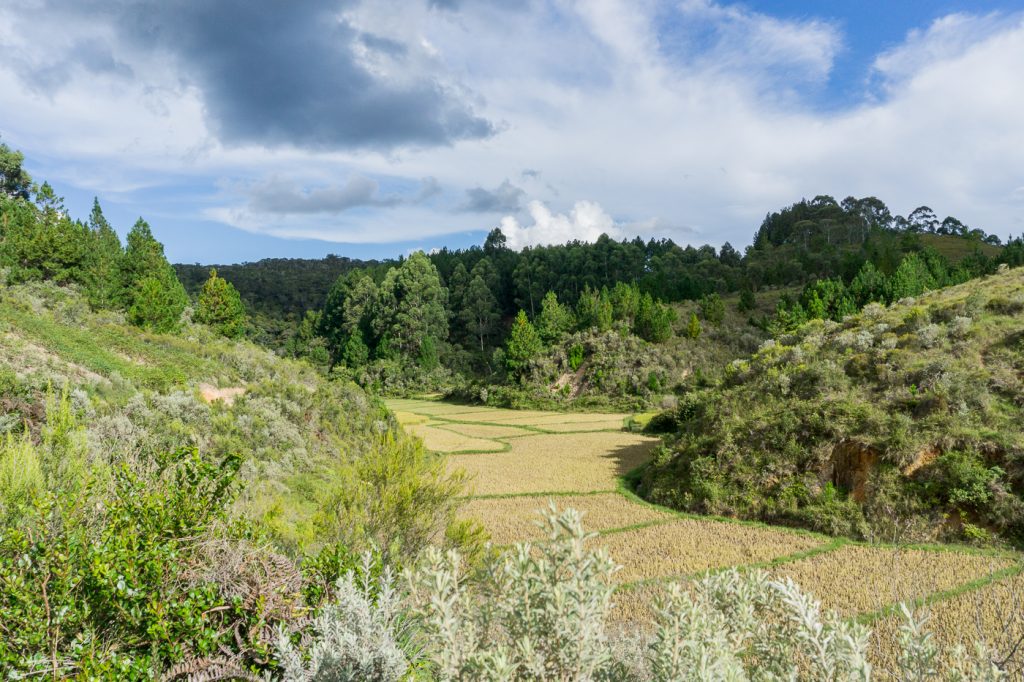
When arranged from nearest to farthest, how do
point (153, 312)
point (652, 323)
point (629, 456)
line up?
point (629, 456), point (153, 312), point (652, 323)

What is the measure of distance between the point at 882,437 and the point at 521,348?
33.7 metres

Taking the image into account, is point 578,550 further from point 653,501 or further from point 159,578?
point 653,501

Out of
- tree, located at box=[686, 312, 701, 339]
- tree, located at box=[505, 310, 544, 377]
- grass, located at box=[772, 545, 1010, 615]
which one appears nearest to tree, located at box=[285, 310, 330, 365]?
tree, located at box=[505, 310, 544, 377]

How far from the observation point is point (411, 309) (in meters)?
57.0

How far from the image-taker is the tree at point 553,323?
159 feet

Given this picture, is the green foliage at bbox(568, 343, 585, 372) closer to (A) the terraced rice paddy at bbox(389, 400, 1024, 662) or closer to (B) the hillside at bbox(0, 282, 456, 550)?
(A) the terraced rice paddy at bbox(389, 400, 1024, 662)

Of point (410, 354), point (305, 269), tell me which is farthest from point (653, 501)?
point (305, 269)

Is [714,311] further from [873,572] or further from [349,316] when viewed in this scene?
[873,572]

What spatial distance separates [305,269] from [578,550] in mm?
116479

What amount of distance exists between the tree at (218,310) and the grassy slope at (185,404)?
52.8 ft

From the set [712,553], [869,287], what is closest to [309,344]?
[869,287]

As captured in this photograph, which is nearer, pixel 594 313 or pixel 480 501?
pixel 480 501

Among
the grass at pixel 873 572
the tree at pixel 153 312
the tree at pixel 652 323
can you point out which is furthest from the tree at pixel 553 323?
the grass at pixel 873 572

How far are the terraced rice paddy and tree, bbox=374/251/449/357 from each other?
34.1 meters
